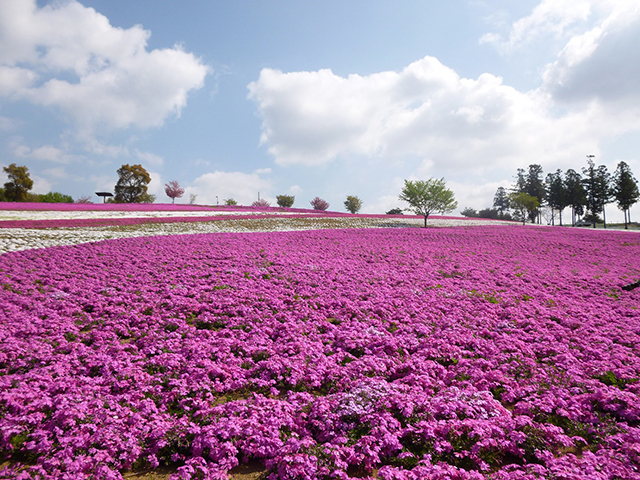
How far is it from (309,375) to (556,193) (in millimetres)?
111607

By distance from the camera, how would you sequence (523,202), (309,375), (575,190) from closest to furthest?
(309,375) → (523,202) → (575,190)

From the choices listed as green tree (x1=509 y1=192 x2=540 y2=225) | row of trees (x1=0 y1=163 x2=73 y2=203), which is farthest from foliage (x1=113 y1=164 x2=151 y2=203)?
green tree (x1=509 y1=192 x2=540 y2=225)

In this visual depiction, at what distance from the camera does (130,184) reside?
75.4m

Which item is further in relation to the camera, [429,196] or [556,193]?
[556,193]

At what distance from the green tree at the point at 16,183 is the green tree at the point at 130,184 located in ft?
49.4

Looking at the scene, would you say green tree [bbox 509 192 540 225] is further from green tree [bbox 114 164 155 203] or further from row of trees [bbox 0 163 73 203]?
row of trees [bbox 0 163 73 203]

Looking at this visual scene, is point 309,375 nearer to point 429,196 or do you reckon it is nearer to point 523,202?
point 429,196

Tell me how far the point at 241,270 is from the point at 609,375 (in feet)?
41.8

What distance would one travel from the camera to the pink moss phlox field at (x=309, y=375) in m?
4.80

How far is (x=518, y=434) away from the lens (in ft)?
17.2

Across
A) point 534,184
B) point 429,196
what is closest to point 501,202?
point 534,184

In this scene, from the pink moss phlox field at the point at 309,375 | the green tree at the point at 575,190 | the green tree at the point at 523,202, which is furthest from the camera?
the green tree at the point at 575,190

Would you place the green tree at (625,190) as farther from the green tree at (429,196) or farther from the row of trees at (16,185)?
the row of trees at (16,185)

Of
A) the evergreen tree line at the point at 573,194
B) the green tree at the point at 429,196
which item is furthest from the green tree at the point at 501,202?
the green tree at the point at 429,196
